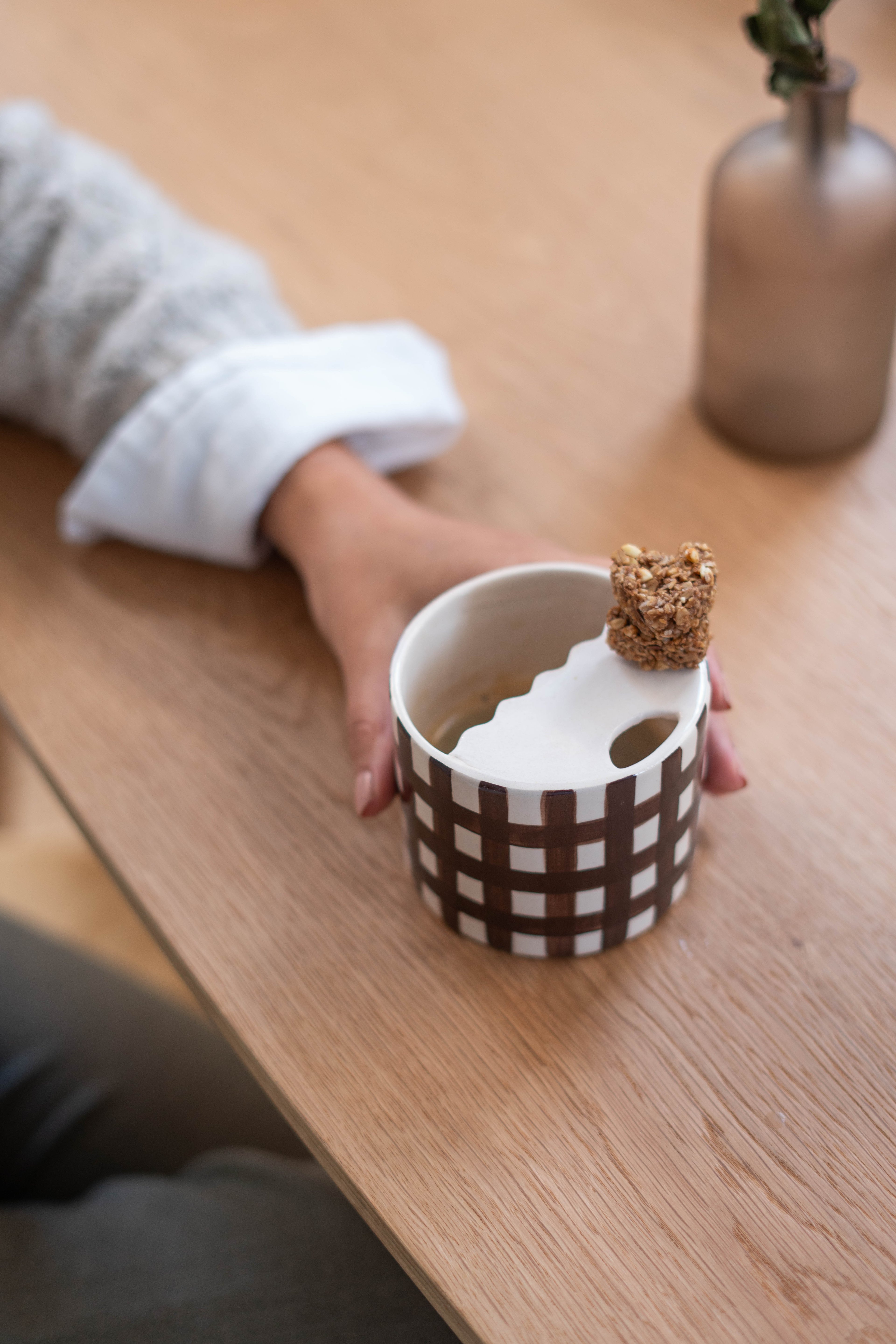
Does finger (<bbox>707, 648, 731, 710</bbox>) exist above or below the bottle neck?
below

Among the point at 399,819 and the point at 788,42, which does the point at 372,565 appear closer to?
the point at 399,819

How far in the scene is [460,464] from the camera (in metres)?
0.70

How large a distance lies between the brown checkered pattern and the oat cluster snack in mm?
29

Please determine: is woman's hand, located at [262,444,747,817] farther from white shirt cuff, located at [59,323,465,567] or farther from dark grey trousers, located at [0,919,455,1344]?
dark grey trousers, located at [0,919,455,1344]

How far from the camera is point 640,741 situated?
1.42 ft

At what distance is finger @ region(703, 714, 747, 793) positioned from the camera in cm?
47

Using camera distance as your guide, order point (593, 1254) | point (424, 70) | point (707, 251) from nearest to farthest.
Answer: point (593, 1254) → point (707, 251) → point (424, 70)

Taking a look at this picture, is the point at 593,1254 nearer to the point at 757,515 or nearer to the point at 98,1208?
the point at 98,1208

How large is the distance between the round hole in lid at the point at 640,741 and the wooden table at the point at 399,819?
0.09 meters

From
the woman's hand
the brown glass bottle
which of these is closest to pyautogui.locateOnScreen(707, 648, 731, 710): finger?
the woman's hand

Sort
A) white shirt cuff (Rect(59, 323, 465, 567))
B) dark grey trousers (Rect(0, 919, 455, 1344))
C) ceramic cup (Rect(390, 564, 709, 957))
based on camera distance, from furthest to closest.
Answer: white shirt cuff (Rect(59, 323, 465, 567))
dark grey trousers (Rect(0, 919, 455, 1344))
ceramic cup (Rect(390, 564, 709, 957))

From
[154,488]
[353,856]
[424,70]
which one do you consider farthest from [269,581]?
[424,70]

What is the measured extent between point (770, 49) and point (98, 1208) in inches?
27.3

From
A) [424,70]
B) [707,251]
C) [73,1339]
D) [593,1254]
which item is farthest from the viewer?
[424,70]
